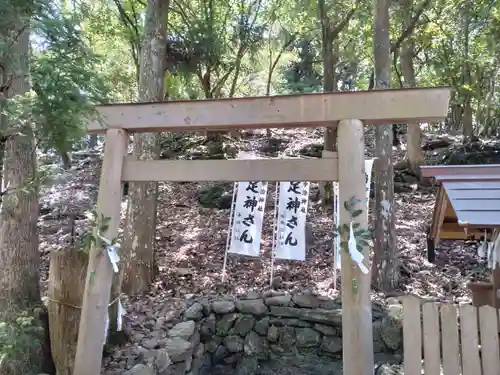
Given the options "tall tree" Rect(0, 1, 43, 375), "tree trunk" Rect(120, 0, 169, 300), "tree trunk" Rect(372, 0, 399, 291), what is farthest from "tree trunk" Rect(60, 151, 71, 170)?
"tree trunk" Rect(372, 0, 399, 291)

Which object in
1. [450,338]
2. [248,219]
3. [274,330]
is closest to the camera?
[450,338]

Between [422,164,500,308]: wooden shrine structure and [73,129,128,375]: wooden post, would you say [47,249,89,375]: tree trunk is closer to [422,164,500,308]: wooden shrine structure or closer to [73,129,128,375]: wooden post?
[73,129,128,375]: wooden post

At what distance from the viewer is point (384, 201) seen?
609 centimetres

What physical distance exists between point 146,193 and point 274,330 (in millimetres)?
2659

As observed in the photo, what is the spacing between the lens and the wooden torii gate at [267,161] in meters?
3.05

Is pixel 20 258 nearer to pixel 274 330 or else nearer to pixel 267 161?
pixel 267 161

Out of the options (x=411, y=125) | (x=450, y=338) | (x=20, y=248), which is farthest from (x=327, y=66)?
(x=20, y=248)

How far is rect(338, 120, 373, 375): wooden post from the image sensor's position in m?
3.01

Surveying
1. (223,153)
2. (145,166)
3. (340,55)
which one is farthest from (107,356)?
(340,55)

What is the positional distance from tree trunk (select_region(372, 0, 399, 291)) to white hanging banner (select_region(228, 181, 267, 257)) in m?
1.76

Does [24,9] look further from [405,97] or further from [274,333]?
[274,333]

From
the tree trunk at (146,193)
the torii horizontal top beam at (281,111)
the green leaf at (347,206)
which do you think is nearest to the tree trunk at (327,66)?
the tree trunk at (146,193)

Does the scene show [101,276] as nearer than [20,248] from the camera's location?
Yes

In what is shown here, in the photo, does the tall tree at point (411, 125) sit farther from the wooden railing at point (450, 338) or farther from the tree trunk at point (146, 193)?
the wooden railing at point (450, 338)
